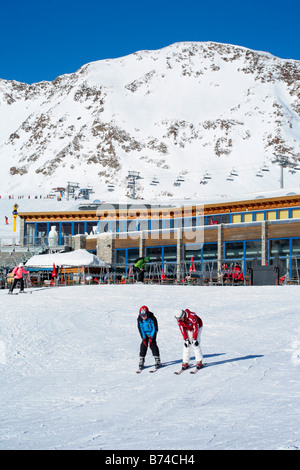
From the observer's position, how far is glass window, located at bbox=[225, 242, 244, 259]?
33062mm

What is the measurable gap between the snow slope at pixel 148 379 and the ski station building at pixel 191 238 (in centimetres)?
876

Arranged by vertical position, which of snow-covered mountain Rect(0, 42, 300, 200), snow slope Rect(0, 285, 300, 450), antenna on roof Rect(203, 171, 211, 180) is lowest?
snow slope Rect(0, 285, 300, 450)

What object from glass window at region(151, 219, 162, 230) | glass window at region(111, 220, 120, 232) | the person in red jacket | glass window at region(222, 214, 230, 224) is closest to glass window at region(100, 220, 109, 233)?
glass window at region(111, 220, 120, 232)

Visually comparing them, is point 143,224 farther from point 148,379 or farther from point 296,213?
point 148,379

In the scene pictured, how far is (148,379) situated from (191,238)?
2392 cm

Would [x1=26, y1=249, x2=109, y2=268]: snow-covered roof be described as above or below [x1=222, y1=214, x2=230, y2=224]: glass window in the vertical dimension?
below

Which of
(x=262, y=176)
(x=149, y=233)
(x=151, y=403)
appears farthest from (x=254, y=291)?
(x=262, y=176)

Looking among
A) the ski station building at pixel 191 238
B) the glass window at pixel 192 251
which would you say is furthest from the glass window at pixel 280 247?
the glass window at pixel 192 251

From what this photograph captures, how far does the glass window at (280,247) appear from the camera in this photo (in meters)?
30.9

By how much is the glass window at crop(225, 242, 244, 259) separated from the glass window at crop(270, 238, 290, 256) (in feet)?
6.49

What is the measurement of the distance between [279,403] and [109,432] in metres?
2.62

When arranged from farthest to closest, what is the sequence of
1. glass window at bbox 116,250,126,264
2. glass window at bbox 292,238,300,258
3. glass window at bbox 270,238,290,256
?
glass window at bbox 116,250,126,264, glass window at bbox 270,238,290,256, glass window at bbox 292,238,300,258

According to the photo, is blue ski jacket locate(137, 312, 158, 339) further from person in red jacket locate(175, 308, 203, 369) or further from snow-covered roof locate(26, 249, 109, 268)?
snow-covered roof locate(26, 249, 109, 268)

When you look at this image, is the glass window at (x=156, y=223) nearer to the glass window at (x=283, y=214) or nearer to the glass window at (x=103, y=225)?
the glass window at (x=103, y=225)
